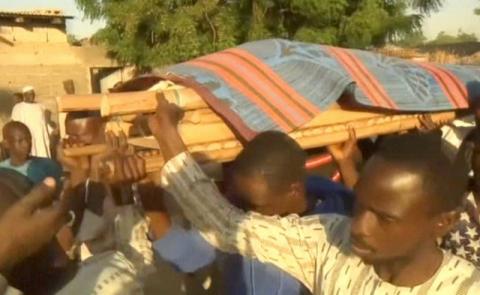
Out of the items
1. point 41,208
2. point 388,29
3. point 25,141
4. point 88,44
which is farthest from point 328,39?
point 41,208

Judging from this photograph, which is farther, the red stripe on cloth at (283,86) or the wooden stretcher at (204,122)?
the red stripe on cloth at (283,86)

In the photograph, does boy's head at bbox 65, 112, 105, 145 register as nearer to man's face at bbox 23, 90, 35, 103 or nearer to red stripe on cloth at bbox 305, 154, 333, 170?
red stripe on cloth at bbox 305, 154, 333, 170

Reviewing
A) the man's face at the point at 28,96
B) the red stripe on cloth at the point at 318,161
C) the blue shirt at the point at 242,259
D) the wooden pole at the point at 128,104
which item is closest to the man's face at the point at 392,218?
the blue shirt at the point at 242,259

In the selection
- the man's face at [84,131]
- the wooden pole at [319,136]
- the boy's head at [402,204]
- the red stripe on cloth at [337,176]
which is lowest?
the red stripe on cloth at [337,176]

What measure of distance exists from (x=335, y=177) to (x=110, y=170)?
156cm

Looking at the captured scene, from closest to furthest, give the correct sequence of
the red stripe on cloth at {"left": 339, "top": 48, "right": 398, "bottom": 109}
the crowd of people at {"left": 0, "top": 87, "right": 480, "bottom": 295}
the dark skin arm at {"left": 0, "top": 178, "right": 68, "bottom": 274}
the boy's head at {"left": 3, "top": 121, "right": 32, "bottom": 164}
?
the dark skin arm at {"left": 0, "top": 178, "right": 68, "bottom": 274}
the crowd of people at {"left": 0, "top": 87, "right": 480, "bottom": 295}
the red stripe on cloth at {"left": 339, "top": 48, "right": 398, "bottom": 109}
the boy's head at {"left": 3, "top": 121, "right": 32, "bottom": 164}

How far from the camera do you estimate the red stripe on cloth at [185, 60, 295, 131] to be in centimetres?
309

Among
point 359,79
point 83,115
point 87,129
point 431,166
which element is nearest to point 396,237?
point 431,166

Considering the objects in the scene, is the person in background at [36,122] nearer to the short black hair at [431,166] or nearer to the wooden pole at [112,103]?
the wooden pole at [112,103]

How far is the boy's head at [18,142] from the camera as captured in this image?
515cm

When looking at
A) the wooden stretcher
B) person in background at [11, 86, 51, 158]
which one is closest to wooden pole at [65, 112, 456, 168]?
the wooden stretcher

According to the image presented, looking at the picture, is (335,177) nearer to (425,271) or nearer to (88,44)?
(425,271)

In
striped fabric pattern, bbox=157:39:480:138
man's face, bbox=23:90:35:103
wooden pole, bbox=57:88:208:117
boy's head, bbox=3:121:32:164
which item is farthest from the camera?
man's face, bbox=23:90:35:103

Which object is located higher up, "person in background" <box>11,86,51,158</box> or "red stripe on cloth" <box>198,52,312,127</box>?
"red stripe on cloth" <box>198,52,312,127</box>
